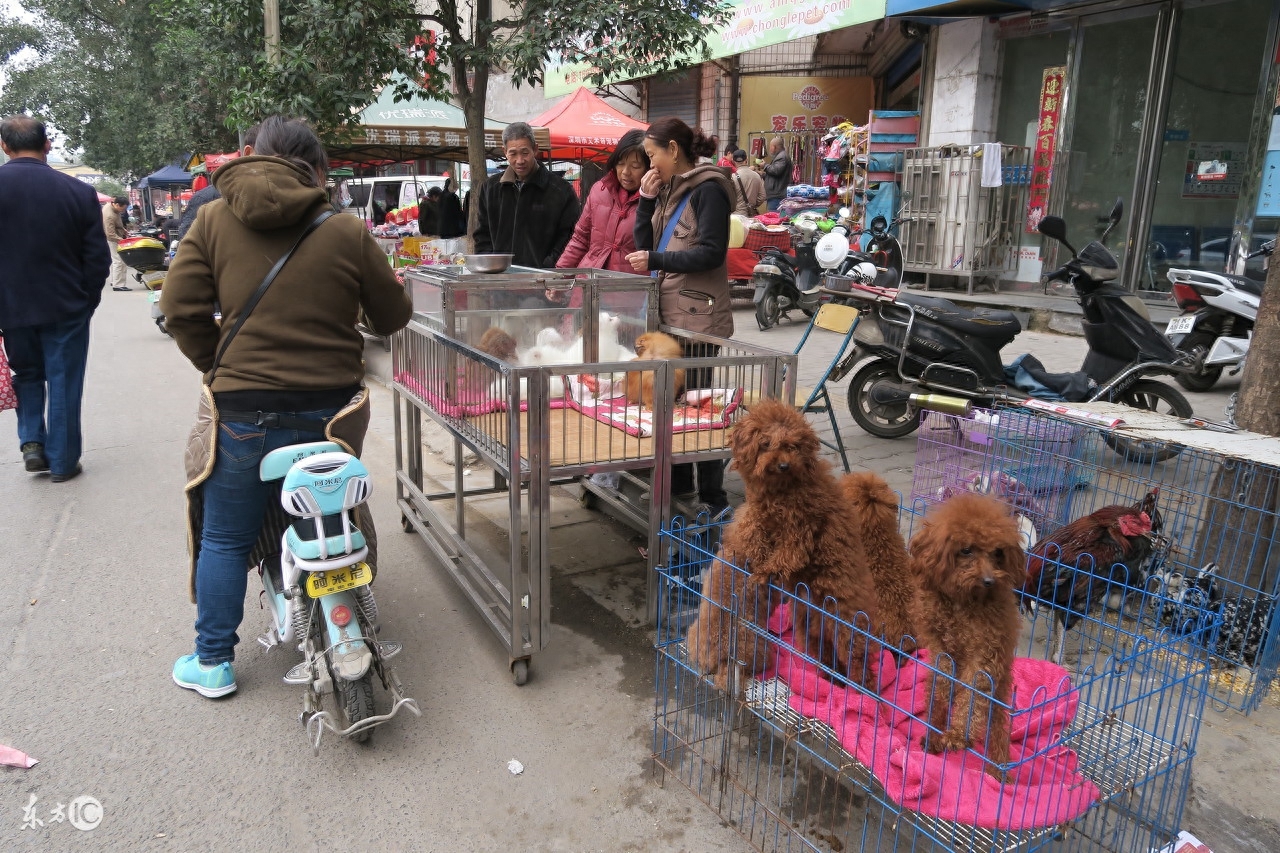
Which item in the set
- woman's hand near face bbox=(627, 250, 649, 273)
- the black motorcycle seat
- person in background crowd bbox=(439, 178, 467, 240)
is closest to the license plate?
woman's hand near face bbox=(627, 250, 649, 273)

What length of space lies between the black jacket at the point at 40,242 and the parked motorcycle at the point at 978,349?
4718mm

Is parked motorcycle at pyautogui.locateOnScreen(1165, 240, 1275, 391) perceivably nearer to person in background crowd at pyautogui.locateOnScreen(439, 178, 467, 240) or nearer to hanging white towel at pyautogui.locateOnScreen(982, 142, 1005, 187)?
hanging white towel at pyautogui.locateOnScreen(982, 142, 1005, 187)

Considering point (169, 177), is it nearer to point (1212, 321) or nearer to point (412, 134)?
point (412, 134)

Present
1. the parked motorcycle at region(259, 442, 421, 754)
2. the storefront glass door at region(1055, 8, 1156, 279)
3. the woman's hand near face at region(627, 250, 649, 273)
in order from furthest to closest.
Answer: the storefront glass door at region(1055, 8, 1156, 279) → the woman's hand near face at region(627, 250, 649, 273) → the parked motorcycle at region(259, 442, 421, 754)

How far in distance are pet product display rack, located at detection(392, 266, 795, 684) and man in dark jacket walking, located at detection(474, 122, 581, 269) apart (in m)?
1.30

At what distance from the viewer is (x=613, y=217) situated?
197 inches

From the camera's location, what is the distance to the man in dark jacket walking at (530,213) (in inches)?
218

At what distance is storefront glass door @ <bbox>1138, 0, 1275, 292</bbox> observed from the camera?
8.15 m

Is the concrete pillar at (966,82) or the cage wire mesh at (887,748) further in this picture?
the concrete pillar at (966,82)

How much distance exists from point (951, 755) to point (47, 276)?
17.7ft

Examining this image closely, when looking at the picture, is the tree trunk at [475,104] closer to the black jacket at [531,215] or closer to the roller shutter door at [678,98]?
the black jacket at [531,215]

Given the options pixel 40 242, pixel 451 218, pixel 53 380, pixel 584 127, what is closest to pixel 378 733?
pixel 53 380

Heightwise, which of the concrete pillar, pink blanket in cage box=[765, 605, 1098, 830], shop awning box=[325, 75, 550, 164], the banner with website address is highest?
the banner with website address

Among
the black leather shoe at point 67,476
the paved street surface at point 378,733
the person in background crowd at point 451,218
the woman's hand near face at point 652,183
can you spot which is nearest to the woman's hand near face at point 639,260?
the woman's hand near face at point 652,183
